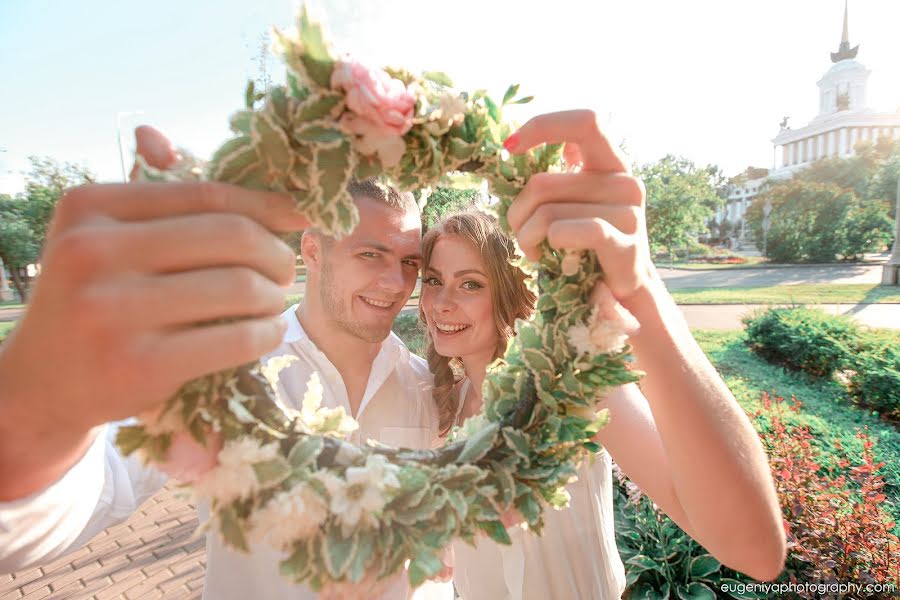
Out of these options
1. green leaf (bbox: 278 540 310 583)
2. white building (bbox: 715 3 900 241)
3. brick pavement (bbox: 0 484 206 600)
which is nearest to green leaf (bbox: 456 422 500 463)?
green leaf (bbox: 278 540 310 583)

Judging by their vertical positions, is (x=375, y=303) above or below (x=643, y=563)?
above

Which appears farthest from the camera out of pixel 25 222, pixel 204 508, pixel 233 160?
pixel 25 222

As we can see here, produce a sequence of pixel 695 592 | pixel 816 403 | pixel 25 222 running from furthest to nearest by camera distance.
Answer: pixel 25 222
pixel 816 403
pixel 695 592

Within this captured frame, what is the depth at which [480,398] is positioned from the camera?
300cm

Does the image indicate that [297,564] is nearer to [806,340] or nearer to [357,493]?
[357,493]

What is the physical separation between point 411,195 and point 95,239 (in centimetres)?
229

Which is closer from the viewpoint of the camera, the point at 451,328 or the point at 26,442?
the point at 26,442

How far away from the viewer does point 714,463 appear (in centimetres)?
141

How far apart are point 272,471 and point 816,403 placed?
9085 millimetres

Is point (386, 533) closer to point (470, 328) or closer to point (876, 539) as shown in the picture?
point (470, 328)

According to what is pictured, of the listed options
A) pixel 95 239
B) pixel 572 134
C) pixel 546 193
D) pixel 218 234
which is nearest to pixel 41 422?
pixel 95 239

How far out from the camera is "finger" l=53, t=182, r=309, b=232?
897 millimetres

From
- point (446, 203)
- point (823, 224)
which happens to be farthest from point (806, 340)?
point (823, 224)

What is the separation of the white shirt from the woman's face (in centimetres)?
40
